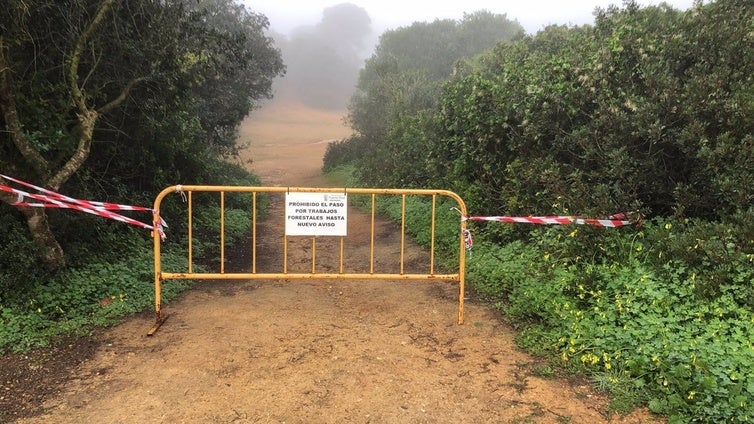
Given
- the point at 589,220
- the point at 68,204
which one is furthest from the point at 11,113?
the point at 589,220

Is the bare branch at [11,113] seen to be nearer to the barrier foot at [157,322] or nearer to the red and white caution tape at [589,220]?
the barrier foot at [157,322]

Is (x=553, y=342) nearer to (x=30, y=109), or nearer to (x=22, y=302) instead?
(x=22, y=302)

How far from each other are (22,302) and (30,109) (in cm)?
218

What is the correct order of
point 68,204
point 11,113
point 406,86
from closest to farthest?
point 68,204 < point 11,113 < point 406,86

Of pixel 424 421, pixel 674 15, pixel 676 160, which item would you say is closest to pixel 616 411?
pixel 424 421

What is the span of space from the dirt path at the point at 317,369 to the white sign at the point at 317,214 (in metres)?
0.94

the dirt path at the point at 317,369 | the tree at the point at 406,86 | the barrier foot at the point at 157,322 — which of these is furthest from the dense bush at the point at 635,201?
the tree at the point at 406,86

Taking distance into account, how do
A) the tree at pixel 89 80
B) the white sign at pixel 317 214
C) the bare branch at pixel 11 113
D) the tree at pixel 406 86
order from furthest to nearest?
the tree at pixel 406 86 < the tree at pixel 89 80 < the white sign at pixel 317 214 < the bare branch at pixel 11 113

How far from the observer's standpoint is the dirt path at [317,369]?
337 centimetres

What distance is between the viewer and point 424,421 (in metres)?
3.28

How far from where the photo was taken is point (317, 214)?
5.02 metres

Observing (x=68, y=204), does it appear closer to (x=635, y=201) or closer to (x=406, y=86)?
(x=635, y=201)

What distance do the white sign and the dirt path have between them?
0.94 m

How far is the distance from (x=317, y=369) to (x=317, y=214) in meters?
1.64
